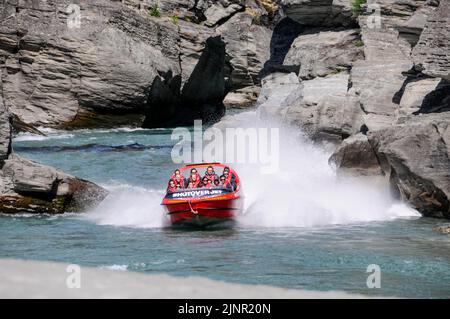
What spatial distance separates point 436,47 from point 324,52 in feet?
57.4

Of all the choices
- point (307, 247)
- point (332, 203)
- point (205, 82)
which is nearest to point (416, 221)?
point (332, 203)

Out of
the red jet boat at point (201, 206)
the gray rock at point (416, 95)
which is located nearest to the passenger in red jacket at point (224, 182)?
the red jet boat at point (201, 206)

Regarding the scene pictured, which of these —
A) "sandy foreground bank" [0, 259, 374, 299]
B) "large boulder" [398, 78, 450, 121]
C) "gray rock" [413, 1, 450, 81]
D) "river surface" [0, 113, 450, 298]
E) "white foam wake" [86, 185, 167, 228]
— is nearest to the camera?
"sandy foreground bank" [0, 259, 374, 299]

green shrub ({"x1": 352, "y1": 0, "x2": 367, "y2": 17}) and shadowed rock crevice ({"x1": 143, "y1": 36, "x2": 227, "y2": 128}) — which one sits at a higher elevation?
green shrub ({"x1": 352, "y1": 0, "x2": 367, "y2": 17})

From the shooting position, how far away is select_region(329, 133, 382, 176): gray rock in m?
27.3

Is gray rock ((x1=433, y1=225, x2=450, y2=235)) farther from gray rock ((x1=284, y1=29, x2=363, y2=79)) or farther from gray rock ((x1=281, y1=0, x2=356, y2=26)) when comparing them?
gray rock ((x1=281, y1=0, x2=356, y2=26))

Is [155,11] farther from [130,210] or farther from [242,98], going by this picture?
[130,210]

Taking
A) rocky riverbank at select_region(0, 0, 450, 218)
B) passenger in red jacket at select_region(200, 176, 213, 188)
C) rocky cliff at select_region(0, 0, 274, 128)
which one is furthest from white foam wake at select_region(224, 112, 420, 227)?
rocky cliff at select_region(0, 0, 274, 128)

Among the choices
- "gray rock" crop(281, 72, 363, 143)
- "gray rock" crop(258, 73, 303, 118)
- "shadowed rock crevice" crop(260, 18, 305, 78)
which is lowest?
"gray rock" crop(281, 72, 363, 143)

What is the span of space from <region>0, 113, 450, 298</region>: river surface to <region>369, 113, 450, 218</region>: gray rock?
649mm

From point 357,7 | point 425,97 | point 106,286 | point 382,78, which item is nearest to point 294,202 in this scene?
point 425,97

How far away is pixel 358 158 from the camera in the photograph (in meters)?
27.7

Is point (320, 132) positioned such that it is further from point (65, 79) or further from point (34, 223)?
point (65, 79)

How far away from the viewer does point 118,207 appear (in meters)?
26.5
